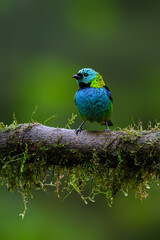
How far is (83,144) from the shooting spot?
3.72m

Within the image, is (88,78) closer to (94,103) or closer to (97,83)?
(97,83)

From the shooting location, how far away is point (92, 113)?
4.51 m

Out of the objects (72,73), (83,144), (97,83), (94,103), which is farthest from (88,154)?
(72,73)

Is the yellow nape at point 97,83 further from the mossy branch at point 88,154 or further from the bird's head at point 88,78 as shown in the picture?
the mossy branch at point 88,154

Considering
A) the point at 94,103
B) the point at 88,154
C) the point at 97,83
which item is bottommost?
the point at 88,154

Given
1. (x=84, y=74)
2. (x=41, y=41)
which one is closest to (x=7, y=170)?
(x=84, y=74)

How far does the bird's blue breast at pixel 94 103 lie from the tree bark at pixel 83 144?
69 centimetres

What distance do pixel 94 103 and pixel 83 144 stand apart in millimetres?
844

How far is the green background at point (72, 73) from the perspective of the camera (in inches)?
390

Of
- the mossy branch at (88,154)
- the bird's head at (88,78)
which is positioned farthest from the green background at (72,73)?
the mossy branch at (88,154)

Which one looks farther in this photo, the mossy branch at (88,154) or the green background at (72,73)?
the green background at (72,73)

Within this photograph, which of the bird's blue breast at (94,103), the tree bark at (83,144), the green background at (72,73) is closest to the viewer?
the tree bark at (83,144)

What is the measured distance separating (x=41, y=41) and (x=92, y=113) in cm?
754

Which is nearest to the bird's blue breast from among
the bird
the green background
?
the bird
